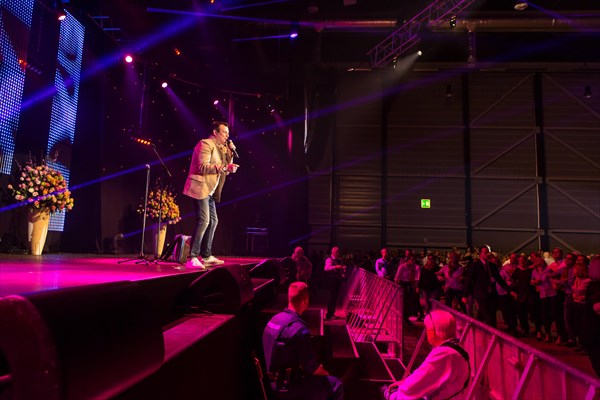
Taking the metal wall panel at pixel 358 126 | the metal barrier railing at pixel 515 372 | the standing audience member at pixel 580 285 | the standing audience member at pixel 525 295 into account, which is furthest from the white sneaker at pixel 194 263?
the metal wall panel at pixel 358 126

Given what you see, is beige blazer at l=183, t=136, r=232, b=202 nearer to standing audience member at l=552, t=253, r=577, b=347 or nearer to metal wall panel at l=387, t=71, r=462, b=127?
standing audience member at l=552, t=253, r=577, b=347

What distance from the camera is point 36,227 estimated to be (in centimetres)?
600

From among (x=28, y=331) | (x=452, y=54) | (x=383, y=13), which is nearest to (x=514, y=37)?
(x=452, y=54)

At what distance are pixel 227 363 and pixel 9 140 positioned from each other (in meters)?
6.05

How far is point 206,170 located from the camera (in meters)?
4.08

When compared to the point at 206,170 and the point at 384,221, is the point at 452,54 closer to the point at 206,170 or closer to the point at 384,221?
the point at 384,221

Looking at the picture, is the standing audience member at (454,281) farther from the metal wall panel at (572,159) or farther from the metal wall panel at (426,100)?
the metal wall panel at (426,100)

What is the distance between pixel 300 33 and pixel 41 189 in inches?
356

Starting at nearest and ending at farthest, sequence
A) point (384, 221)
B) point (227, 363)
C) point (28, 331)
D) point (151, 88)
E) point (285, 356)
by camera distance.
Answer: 1. point (28, 331)
2. point (227, 363)
3. point (285, 356)
4. point (151, 88)
5. point (384, 221)

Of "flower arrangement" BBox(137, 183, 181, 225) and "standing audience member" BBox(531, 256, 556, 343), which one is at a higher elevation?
"flower arrangement" BBox(137, 183, 181, 225)

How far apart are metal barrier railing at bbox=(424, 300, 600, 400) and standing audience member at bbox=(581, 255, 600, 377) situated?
6.56 feet

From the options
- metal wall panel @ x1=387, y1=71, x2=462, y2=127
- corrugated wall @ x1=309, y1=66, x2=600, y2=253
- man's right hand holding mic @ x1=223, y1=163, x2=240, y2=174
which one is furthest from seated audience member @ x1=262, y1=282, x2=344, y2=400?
metal wall panel @ x1=387, y1=71, x2=462, y2=127

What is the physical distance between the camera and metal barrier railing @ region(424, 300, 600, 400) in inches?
73.1

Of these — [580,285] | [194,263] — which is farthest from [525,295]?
[194,263]
